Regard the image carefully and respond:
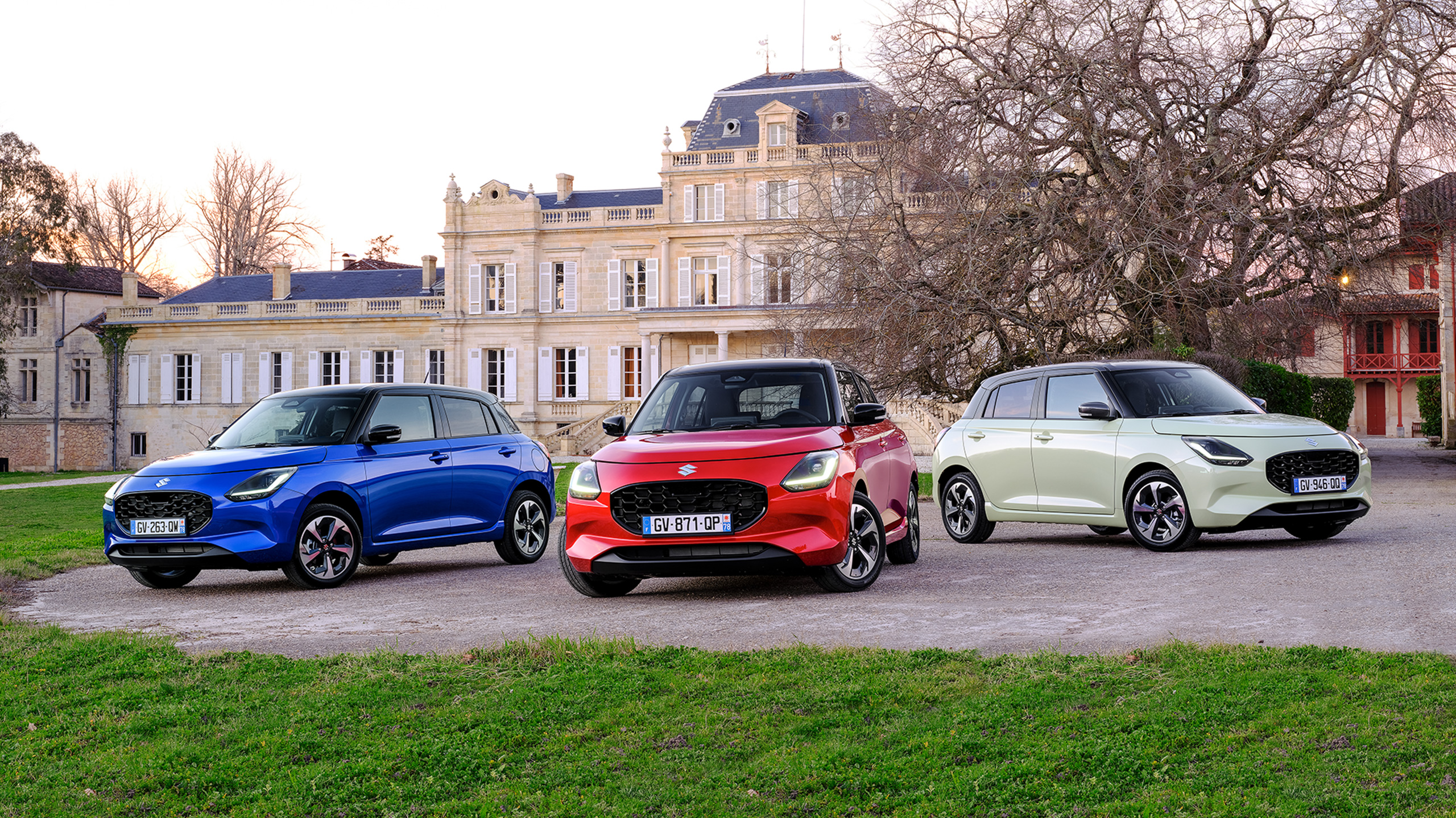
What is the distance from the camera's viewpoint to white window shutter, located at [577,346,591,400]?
61.6 meters

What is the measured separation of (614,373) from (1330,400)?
1279 inches

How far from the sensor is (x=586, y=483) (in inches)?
384

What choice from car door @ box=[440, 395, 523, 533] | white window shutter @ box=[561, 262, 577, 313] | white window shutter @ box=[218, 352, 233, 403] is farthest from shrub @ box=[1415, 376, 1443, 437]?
white window shutter @ box=[218, 352, 233, 403]

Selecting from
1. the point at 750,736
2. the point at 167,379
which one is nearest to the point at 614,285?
the point at 167,379

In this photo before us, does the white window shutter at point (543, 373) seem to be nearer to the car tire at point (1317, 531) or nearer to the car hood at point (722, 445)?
the car tire at point (1317, 531)

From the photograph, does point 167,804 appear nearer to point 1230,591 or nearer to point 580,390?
point 1230,591

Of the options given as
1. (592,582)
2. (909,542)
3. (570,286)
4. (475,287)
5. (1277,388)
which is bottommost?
(592,582)

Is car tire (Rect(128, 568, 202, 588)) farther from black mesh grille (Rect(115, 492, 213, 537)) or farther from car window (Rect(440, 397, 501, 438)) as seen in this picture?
car window (Rect(440, 397, 501, 438))

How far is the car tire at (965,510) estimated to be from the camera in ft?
46.2

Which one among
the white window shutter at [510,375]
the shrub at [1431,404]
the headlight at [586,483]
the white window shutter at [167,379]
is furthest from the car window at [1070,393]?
the white window shutter at [167,379]

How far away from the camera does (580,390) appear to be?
203 ft

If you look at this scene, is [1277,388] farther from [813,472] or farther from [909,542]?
[813,472]

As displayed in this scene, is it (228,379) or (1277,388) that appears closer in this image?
(1277,388)

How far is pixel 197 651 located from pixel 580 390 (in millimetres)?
54228
